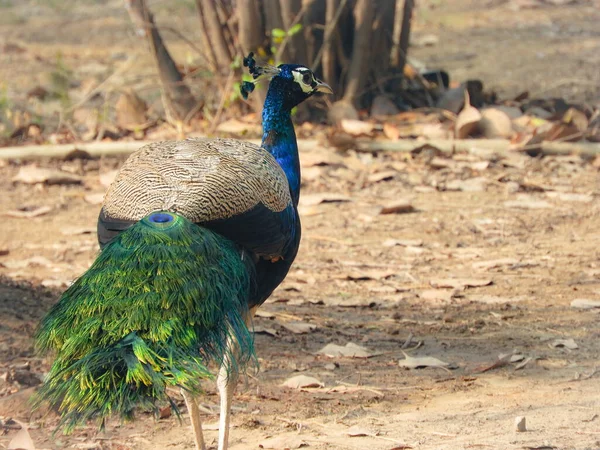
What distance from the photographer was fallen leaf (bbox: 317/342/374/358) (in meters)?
4.47

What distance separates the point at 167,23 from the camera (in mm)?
13695

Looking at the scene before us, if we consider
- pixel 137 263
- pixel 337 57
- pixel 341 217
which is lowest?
pixel 341 217

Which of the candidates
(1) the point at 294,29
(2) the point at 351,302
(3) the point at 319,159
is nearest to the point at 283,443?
(2) the point at 351,302

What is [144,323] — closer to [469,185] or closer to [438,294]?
[438,294]

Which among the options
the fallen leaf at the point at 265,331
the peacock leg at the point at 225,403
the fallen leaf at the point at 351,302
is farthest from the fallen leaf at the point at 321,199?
the peacock leg at the point at 225,403

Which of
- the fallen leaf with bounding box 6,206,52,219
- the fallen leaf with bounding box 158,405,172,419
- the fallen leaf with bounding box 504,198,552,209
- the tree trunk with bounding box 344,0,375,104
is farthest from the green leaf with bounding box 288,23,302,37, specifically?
the fallen leaf with bounding box 158,405,172,419

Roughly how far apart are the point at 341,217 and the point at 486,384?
8.50 ft

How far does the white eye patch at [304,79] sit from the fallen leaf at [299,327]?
46.0 inches

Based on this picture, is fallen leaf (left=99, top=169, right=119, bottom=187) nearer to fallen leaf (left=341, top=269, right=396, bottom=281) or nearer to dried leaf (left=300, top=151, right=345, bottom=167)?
dried leaf (left=300, top=151, right=345, bottom=167)

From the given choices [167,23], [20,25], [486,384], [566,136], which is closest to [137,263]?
[486,384]

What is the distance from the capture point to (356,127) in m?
7.71

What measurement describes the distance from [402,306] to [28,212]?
2.89 m

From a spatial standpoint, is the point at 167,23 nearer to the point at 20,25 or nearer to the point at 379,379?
the point at 20,25

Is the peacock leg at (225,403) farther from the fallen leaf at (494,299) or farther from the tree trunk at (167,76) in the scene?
the tree trunk at (167,76)
